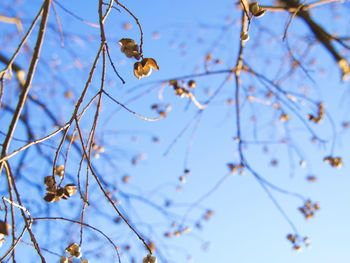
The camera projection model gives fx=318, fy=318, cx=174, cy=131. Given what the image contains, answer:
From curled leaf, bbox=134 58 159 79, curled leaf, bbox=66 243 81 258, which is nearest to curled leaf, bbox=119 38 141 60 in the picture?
curled leaf, bbox=134 58 159 79

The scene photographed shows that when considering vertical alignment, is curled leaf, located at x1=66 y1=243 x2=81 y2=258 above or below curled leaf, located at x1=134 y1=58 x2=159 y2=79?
below

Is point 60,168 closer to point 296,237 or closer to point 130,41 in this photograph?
point 130,41

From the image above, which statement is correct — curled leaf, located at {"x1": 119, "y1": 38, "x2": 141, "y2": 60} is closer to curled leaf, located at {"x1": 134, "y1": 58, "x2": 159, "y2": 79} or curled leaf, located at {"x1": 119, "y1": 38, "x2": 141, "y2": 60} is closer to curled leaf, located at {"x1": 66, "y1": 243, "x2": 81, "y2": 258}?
curled leaf, located at {"x1": 134, "y1": 58, "x2": 159, "y2": 79}

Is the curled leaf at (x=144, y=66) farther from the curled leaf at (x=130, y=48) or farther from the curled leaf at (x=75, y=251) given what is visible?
the curled leaf at (x=75, y=251)

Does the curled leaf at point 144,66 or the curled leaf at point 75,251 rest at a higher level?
the curled leaf at point 144,66

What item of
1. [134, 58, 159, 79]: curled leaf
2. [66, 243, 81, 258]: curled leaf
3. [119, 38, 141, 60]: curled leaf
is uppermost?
[119, 38, 141, 60]: curled leaf

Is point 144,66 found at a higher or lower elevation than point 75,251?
higher

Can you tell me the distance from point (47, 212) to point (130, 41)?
70.2 inches

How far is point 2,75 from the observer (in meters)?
1.14

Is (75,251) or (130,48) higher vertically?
(130,48)

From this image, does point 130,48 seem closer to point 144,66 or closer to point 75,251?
point 144,66

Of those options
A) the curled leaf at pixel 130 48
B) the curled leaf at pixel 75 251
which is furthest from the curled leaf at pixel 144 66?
the curled leaf at pixel 75 251

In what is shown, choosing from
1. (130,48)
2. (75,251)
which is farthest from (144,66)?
(75,251)

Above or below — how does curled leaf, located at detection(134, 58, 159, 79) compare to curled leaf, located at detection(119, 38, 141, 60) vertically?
below
